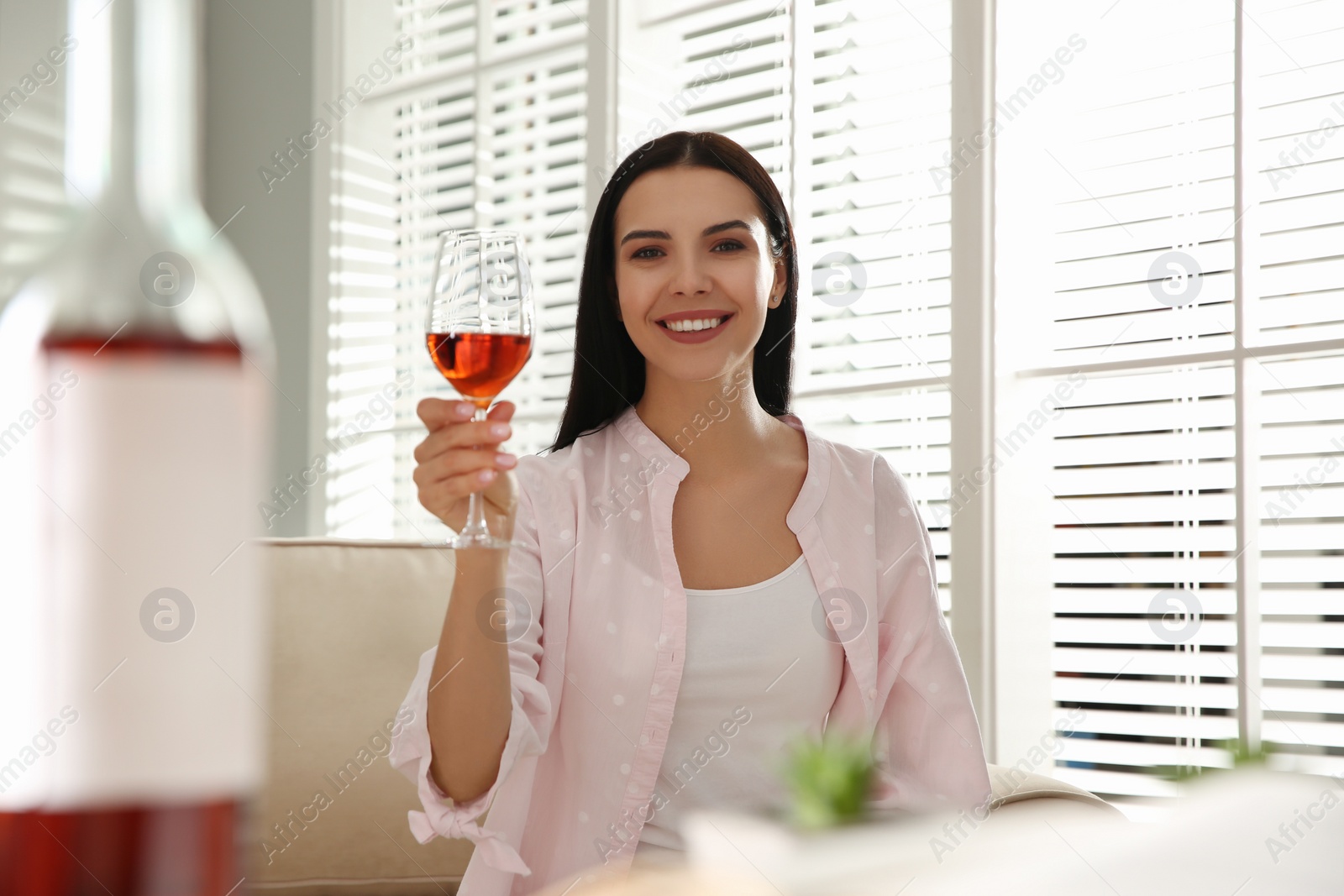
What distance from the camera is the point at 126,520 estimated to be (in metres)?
0.20

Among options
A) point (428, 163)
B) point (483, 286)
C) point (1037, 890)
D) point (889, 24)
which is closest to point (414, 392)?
point (428, 163)

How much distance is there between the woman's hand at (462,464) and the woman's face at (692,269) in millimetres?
655

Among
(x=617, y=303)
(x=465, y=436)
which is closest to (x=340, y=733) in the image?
(x=617, y=303)

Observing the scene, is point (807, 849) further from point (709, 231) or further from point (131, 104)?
point (709, 231)

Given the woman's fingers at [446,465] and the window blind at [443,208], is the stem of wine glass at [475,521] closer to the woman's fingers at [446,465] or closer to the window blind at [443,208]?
the woman's fingers at [446,465]

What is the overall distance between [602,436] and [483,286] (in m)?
0.92

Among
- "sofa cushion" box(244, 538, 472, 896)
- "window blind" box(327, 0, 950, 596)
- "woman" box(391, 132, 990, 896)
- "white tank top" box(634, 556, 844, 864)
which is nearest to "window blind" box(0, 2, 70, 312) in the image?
"window blind" box(327, 0, 950, 596)

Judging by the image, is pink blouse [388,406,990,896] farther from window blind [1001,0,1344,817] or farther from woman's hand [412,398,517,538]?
window blind [1001,0,1344,817]

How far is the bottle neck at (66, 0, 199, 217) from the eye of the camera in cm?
20

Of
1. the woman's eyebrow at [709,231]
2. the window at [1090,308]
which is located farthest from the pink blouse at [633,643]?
the window at [1090,308]

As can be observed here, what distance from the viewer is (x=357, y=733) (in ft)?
5.51

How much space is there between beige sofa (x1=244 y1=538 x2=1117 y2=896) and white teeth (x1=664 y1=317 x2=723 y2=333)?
0.63 meters

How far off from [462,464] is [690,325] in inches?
30.7

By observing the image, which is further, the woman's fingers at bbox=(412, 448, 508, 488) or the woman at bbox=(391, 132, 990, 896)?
the woman at bbox=(391, 132, 990, 896)
